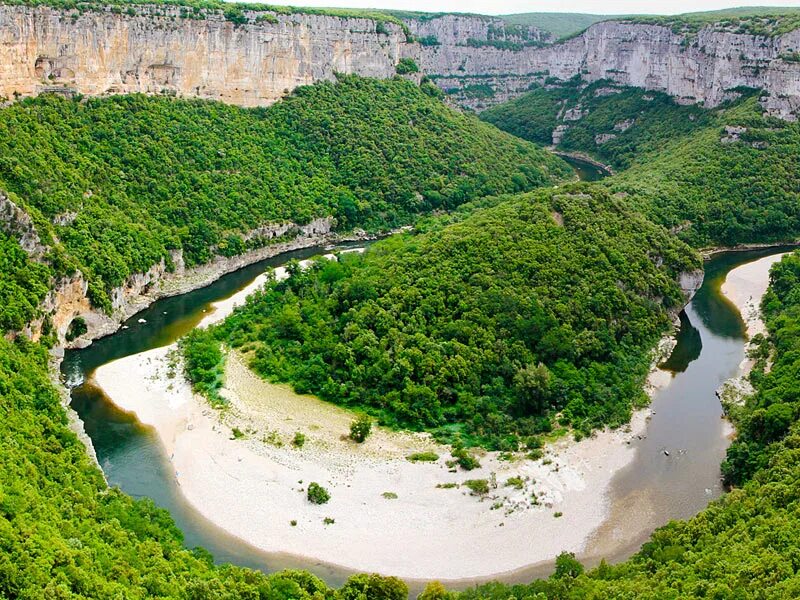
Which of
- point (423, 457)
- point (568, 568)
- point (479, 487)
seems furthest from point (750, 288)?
point (568, 568)

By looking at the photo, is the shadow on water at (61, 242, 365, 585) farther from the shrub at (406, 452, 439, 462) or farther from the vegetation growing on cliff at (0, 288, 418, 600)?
the shrub at (406, 452, 439, 462)

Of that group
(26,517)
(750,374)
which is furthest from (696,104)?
(26,517)

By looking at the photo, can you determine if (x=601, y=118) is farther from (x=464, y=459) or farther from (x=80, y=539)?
(x=80, y=539)

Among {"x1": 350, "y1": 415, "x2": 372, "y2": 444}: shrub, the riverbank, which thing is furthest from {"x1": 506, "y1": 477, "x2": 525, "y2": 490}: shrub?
the riverbank

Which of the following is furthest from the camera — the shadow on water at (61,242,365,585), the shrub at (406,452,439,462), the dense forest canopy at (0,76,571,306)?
the dense forest canopy at (0,76,571,306)

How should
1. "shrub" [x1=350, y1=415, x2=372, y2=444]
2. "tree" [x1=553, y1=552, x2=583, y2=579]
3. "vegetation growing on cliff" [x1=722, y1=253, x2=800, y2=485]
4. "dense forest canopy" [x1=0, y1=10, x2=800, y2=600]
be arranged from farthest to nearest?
"shrub" [x1=350, y1=415, x2=372, y2=444]
"vegetation growing on cliff" [x1=722, y1=253, x2=800, y2=485]
"tree" [x1=553, y1=552, x2=583, y2=579]
"dense forest canopy" [x1=0, y1=10, x2=800, y2=600]

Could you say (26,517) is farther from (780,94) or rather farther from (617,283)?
(780,94)
